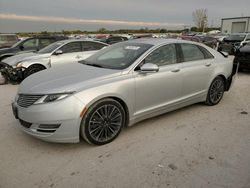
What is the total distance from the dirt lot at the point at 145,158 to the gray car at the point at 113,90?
0.27m

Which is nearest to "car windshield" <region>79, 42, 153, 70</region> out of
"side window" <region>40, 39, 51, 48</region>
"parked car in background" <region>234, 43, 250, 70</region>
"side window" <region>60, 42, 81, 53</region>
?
"side window" <region>60, 42, 81, 53</region>

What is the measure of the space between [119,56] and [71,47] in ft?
Result: 13.1

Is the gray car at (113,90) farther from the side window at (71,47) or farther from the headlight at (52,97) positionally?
the side window at (71,47)

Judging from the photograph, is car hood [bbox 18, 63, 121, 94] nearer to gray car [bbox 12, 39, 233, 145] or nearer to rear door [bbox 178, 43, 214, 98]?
gray car [bbox 12, 39, 233, 145]

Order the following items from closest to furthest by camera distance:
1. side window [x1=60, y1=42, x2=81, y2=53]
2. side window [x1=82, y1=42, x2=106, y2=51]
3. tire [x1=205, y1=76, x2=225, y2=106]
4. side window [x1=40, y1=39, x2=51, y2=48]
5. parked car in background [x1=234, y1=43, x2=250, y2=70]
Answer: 1. tire [x1=205, y1=76, x2=225, y2=106]
2. side window [x1=60, y1=42, x2=81, y2=53]
3. side window [x1=82, y1=42, x2=106, y2=51]
4. parked car in background [x1=234, y1=43, x2=250, y2=70]
5. side window [x1=40, y1=39, x2=51, y2=48]

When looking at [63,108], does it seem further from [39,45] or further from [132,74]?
[39,45]

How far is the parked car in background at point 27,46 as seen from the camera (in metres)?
9.13

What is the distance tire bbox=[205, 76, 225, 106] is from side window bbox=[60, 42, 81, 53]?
4.69m

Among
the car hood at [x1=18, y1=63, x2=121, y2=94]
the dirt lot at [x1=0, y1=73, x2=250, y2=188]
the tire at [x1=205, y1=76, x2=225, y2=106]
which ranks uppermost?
the car hood at [x1=18, y1=63, x2=121, y2=94]

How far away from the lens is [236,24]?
4994 cm

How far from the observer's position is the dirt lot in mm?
2455

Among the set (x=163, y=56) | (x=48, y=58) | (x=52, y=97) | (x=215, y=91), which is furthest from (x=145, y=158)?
(x=48, y=58)

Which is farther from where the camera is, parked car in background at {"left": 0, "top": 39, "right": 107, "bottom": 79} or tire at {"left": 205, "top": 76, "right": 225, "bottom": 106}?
parked car in background at {"left": 0, "top": 39, "right": 107, "bottom": 79}

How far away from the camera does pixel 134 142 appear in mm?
3271
